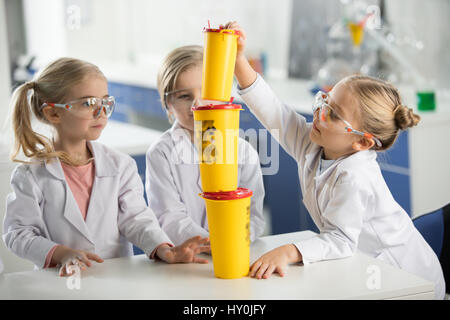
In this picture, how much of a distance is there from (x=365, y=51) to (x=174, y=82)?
91.2 inches

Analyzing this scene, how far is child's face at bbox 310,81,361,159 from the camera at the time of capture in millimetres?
1657

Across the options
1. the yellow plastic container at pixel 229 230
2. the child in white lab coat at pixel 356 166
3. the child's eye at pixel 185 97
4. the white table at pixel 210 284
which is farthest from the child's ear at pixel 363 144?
the child's eye at pixel 185 97

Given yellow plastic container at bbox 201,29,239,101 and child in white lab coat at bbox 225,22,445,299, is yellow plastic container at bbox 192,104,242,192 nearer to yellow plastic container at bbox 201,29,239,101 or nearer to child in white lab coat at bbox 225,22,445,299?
yellow plastic container at bbox 201,29,239,101

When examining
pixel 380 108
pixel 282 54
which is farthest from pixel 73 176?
pixel 282 54

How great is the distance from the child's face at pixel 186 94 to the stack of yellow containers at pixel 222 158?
55cm

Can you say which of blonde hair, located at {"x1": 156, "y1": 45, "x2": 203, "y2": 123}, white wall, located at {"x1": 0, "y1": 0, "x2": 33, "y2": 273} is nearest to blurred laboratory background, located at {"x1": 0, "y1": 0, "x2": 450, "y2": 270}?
white wall, located at {"x1": 0, "y1": 0, "x2": 33, "y2": 273}

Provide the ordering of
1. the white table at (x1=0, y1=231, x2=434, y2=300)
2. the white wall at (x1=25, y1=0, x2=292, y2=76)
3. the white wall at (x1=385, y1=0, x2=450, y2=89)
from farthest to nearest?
the white wall at (x1=25, y1=0, x2=292, y2=76)
the white wall at (x1=385, y1=0, x2=450, y2=89)
the white table at (x1=0, y1=231, x2=434, y2=300)

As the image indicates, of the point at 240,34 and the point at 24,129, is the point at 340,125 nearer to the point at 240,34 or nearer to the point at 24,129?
the point at 240,34

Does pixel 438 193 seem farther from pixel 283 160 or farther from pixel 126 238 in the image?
pixel 126 238

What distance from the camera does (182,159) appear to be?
77.4 inches

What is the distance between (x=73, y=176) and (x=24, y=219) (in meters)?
0.19

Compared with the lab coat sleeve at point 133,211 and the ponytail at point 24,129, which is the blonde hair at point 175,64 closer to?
the lab coat sleeve at point 133,211

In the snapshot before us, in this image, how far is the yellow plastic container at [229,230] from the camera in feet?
4.36

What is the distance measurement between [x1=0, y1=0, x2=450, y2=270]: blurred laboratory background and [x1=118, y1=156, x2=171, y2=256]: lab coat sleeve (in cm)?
39
